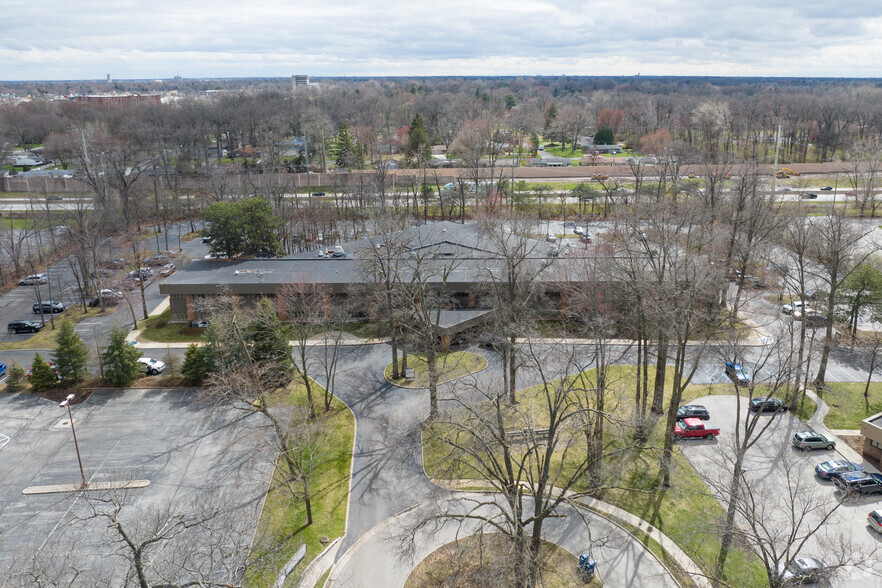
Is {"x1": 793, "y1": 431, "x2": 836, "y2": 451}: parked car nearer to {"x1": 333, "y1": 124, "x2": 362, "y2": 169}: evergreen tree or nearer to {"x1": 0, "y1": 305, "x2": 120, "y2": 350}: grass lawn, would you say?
{"x1": 0, "y1": 305, "x2": 120, "y2": 350}: grass lawn

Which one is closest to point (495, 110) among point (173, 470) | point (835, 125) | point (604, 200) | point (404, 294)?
point (835, 125)

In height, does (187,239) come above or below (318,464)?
above

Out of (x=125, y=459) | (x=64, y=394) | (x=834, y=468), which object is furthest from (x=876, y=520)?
(x=64, y=394)

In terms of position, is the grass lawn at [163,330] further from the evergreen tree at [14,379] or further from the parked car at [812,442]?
the parked car at [812,442]

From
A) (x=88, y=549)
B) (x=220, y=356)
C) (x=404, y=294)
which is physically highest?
(x=404, y=294)

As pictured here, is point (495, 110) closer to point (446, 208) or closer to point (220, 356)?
point (446, 208)

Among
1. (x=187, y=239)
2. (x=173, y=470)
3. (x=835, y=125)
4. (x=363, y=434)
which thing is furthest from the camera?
(x=835, y=125)
